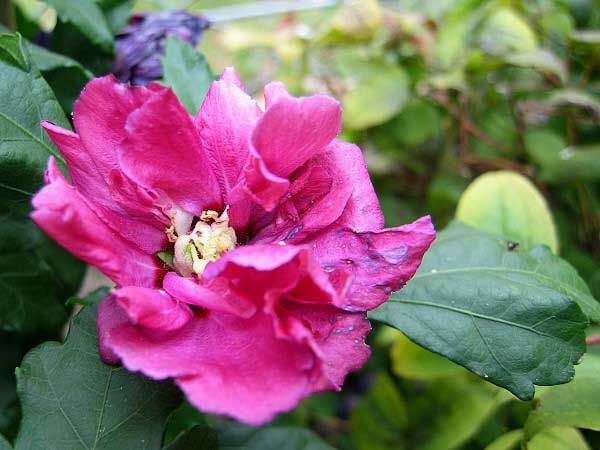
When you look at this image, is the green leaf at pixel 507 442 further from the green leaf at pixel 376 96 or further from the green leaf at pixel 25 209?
the green leaf at pixel 376 96

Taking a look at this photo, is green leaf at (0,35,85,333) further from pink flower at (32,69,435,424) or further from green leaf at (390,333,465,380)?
green leaf at (390,333,465,380)

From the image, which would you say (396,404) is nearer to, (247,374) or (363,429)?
(363,429)

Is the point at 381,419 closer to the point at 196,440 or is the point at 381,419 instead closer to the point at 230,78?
the point at 196,440

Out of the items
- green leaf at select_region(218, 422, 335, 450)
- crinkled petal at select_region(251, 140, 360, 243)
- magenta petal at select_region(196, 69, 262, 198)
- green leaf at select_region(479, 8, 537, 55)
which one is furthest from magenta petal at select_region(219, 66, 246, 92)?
green leaf at select_region(479, 8, 537, 55)

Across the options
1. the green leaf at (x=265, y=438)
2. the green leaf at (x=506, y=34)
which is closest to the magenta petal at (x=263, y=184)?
the green leaf at (x=265, y=438)

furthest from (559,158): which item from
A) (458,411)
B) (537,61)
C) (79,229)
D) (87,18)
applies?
(79,229)

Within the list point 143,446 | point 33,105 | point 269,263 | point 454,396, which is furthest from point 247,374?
point 454,396
